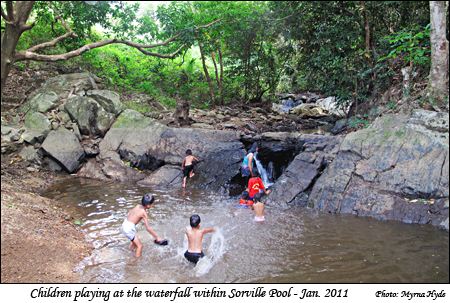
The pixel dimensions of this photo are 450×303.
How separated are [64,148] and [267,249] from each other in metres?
9.34

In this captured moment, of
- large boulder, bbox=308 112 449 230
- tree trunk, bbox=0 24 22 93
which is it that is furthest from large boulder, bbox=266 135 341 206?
tree trunk, bbox=0 24 22 93

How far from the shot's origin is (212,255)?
6938 millimetres

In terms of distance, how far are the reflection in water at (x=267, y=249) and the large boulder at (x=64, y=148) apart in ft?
10.1

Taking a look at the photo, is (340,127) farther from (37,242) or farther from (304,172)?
(37,242)

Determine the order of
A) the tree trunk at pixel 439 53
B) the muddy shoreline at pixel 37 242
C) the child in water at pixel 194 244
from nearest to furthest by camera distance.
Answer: the muddy shoreline at pixel 37 242
the child in water at pixel 194 244
the tree trunk at pixel 439 53

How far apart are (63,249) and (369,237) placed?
6096 millimetres

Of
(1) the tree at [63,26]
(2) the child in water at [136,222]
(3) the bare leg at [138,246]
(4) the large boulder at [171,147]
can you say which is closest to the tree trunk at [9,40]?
(1) the tree at [63,26]

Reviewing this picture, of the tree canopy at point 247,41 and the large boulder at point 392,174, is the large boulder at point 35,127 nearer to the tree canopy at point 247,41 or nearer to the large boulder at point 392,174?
the tree canopy at point 247,41

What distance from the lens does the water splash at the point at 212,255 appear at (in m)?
6.37

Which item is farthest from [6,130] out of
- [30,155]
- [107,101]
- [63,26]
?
[63,26]

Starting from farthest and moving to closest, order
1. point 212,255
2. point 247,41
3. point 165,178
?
point 247,41 → point 165,178 → point 212,255

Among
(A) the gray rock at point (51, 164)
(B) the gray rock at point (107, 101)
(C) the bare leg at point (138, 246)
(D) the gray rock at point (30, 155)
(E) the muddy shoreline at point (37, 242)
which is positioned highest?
(B) the gray rock at point (107, 101)

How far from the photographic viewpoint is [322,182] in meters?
10.3
